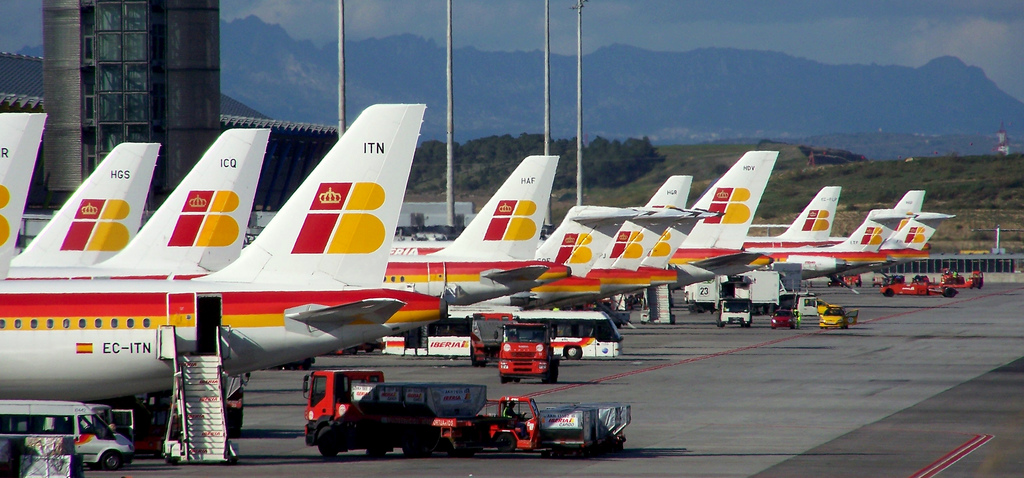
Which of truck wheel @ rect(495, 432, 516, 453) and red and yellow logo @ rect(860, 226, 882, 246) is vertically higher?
red and yellow logo @ rect(860, 226, 882, 246)

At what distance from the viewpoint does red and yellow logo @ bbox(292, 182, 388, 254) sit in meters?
28.6

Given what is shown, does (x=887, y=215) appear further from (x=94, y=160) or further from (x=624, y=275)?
(x=94, y=160)

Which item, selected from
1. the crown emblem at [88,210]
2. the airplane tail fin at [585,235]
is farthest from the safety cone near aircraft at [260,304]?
the airplane tail fin at [585,235]

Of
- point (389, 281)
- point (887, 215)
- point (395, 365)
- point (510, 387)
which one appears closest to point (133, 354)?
point (510, 387)

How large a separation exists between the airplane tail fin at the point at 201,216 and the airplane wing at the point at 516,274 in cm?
1876

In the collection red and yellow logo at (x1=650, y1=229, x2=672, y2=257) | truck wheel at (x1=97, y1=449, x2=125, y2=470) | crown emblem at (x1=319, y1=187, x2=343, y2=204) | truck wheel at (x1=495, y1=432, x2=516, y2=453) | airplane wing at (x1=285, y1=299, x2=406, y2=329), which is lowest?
truck wheel at (x1=495, y1=432, x2=516, y2=453)

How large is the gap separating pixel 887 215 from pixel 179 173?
78.2 m

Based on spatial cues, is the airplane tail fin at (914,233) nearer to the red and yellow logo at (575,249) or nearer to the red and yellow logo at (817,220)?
the red and yellow logo at (817,220)

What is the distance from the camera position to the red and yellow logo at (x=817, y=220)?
131500 mm

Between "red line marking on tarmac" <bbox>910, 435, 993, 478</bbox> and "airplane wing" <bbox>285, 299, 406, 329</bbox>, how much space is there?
12.5 m

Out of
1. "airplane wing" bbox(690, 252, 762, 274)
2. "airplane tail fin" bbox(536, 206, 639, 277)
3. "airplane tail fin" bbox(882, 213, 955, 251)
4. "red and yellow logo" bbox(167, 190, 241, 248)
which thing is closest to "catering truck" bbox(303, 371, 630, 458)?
"red and yellow logo" bbox(167, 190, 241, 248)

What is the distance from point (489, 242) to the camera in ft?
202

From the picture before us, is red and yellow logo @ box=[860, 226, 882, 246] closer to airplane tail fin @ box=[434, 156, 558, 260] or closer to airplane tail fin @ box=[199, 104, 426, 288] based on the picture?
airplane tail fin @ box=[434, 156, 558, 260]

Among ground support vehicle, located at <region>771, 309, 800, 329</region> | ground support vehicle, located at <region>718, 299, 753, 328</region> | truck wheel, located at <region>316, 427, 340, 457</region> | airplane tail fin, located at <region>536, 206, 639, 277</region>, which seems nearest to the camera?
truck wheel, located at <region>316, 427, 340, 457</region>
